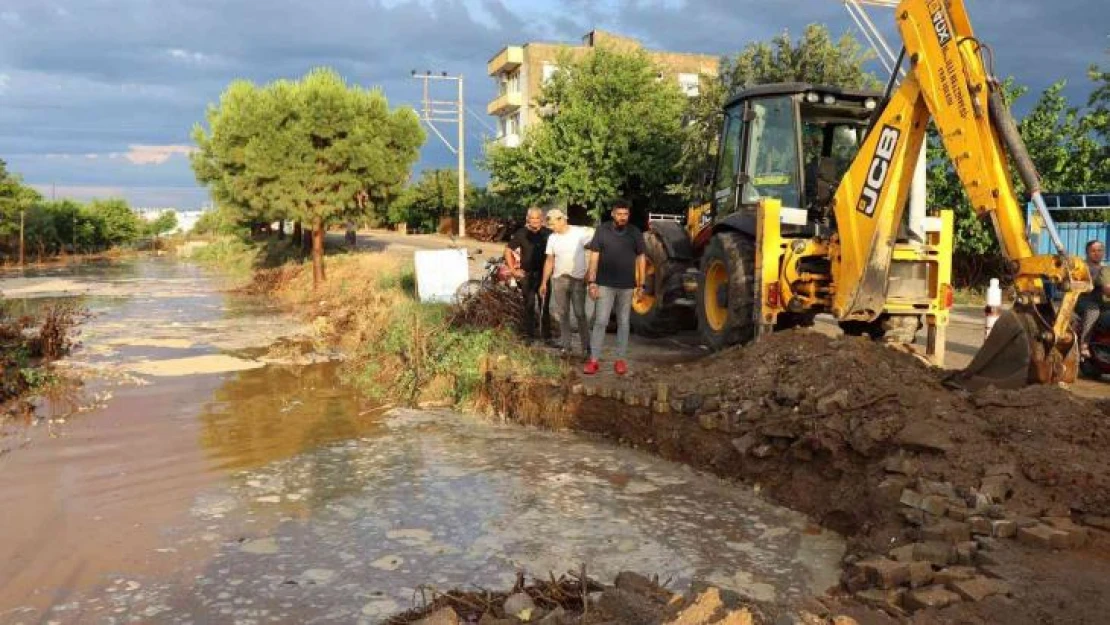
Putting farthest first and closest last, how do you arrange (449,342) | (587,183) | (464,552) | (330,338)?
(587,183) < (330,338) < (449,342) < (464,552)

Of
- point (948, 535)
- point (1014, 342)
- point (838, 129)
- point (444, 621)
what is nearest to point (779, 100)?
point (838, 129)

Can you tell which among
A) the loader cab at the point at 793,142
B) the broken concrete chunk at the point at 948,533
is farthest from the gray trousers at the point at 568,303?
the broken concrete chunk at the point at 948,533

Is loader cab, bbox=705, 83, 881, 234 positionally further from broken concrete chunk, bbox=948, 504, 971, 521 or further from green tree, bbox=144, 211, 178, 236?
green tree, bbox=144, 211, 178, 236

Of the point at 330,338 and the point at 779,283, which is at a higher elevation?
the point at 779,283

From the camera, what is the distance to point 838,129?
9.89 meters

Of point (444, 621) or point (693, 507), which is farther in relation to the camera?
point (693, 507)

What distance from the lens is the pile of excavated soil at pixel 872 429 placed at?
4.93m

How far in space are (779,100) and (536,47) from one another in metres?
43.7

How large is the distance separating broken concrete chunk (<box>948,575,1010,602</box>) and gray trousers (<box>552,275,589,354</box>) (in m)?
6.06

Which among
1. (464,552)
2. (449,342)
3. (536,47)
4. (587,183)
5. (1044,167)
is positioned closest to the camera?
(464,552)

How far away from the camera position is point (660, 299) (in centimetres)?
1109

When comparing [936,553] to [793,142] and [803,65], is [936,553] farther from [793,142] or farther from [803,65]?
Answer: [803,65]

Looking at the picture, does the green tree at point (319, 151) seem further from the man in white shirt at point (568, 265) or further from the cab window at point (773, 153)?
the cab window at point (773, 153)

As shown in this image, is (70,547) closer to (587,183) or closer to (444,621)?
(444,621)
